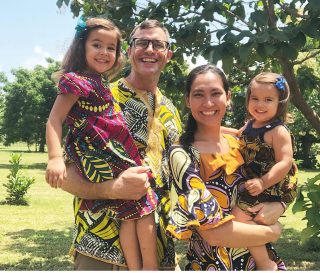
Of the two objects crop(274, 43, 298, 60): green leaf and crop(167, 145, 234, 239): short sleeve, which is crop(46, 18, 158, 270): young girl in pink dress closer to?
crop(167, 145, 234, 239): short sleeve

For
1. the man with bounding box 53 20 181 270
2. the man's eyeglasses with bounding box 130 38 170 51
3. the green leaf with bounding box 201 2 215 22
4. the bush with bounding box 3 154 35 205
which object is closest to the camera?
the man with bounding box 53 20 181 270

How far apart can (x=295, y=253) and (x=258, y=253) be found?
583 centimetres

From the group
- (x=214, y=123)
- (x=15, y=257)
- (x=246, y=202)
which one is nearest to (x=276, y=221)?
(x=246, y=202)

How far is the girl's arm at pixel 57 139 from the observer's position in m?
2.01

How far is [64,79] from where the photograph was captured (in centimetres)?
215

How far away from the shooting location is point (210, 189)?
6.36 ft

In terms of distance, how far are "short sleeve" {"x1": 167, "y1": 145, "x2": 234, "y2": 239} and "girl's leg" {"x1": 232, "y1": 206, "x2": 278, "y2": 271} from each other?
0.10 metres

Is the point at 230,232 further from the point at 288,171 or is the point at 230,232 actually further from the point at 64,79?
the point at 64,79

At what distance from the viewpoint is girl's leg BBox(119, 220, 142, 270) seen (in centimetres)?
216

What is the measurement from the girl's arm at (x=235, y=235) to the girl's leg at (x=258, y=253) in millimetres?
45

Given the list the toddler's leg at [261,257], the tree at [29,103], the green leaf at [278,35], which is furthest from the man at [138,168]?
the tree at [29,103]

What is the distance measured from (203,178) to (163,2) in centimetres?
336

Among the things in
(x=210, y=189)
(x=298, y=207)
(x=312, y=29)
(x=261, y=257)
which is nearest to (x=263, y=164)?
(x=210, y=189)

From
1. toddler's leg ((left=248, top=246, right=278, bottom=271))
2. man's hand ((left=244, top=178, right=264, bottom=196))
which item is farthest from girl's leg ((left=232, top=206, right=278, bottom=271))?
man's hand ((left=244, top=178, right=264, bottom=196))
